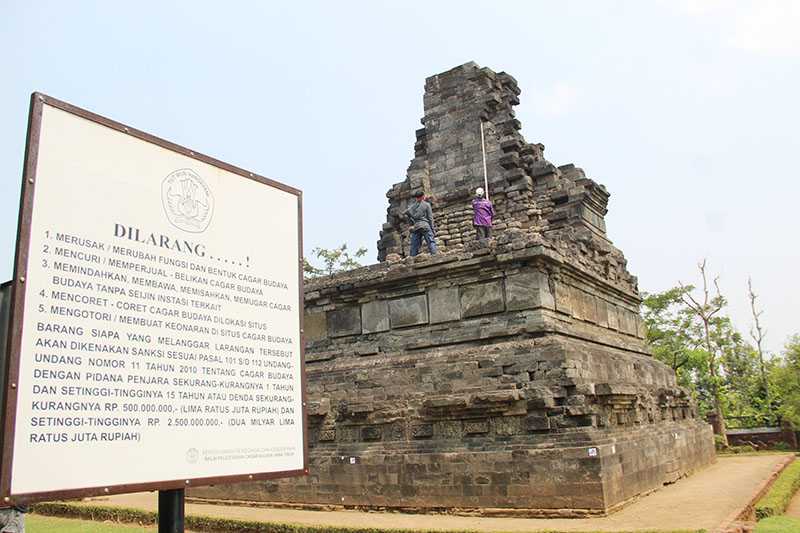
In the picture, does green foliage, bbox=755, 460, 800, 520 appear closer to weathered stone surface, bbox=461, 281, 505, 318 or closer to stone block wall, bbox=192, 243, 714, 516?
stone block wall, bbox=192, 243, 714, 516

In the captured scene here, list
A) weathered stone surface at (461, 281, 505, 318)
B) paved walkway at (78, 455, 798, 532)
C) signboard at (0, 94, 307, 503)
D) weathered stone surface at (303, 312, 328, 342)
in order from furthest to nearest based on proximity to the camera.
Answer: weathered stone surface at (303, 312, 328, 342), weathered stone surface at (461, 281, 505, 318), paved walkway at (78, 455, 798, 532), signboard at (0, 94, 307, 503)

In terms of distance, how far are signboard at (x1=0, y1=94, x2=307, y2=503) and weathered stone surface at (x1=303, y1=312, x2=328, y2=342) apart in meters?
7.67

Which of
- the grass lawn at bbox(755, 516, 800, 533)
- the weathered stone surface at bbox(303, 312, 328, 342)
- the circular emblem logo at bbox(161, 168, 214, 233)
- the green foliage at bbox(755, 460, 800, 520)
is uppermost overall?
the weathered stone surface at bbox(303, 312, 328, 342)

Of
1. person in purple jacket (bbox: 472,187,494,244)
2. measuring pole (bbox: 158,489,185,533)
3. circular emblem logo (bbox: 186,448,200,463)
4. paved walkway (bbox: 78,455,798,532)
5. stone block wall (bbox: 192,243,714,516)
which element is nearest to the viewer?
circular emblem logo (bbox: 186,448,200,463)

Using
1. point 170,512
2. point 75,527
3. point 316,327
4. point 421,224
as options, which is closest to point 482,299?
point 421,224

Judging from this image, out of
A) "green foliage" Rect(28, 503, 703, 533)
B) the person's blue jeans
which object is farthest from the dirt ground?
the person's blue jeans

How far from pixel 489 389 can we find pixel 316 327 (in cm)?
396

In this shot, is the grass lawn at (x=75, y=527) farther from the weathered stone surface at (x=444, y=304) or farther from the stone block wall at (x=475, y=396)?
the weathered stone surface at (x=444, y=304)

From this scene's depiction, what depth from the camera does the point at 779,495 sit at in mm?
9406

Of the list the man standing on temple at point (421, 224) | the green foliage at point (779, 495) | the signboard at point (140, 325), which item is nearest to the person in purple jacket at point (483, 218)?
the man standing on temple at point (421, 224)

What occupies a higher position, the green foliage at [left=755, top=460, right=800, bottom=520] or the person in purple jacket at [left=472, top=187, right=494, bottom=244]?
the person in purple jacket at [left=472, top=187, right=494, bottom=244]

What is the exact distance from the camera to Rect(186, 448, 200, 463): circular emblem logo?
11.4ft

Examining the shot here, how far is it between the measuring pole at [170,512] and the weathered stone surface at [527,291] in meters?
6.98

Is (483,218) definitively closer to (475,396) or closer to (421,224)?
(421,224)
